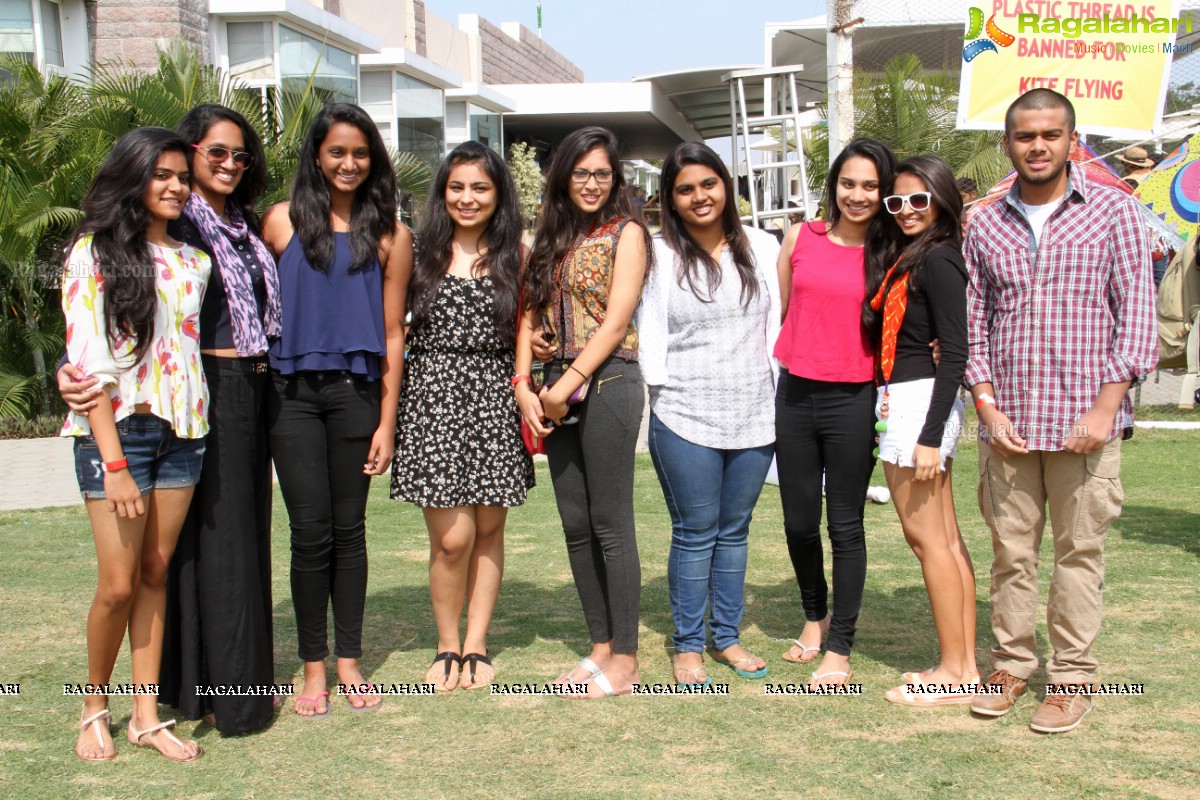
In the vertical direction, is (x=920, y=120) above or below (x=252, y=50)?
below

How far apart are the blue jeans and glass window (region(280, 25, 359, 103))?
11.8m

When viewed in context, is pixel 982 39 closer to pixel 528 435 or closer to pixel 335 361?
pixel 528 435

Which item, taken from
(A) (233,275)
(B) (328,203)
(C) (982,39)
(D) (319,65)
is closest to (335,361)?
(A) (233,275)

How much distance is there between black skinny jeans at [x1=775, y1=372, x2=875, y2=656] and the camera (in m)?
3.86

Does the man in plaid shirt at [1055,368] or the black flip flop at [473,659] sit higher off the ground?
the man in plaid shirt at [1055,368]

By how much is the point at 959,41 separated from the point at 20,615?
13.0 metres

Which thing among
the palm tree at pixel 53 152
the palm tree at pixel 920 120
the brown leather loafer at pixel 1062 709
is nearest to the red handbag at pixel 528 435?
the brown leather loafer at pixel 1062 709

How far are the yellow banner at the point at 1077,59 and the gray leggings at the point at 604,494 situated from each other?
198 inches

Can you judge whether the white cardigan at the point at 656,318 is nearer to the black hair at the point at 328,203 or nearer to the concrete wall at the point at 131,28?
the black hair at the point at 328,203

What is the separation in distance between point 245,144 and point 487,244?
0.90m

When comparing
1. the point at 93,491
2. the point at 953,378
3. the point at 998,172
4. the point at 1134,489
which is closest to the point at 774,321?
the point at 953,378

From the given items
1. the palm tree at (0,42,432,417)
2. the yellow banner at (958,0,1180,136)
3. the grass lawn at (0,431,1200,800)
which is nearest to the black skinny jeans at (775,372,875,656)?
the grass lawn at (0,431,1200,800)

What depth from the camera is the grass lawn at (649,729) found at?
321 cm

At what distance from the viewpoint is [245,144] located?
3674 millimetres
